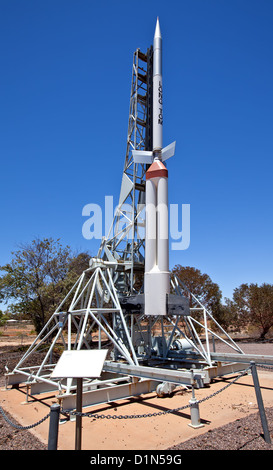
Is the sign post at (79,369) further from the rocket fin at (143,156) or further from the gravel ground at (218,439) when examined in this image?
the rocket fin at (143,156)

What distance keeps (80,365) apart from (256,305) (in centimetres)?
2616

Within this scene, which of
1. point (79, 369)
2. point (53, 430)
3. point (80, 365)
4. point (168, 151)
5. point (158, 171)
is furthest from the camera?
point (168, 151)

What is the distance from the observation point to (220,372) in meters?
12.0

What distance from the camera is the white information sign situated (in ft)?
→ 15.8

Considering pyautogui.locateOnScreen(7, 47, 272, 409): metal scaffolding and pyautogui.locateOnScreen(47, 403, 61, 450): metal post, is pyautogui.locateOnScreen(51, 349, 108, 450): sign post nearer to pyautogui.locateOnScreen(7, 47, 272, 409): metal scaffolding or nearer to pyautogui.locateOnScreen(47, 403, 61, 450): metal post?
pyautogui.locateOnScreen(47, 403, 61, 450): metal post

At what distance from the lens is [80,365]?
5117mm

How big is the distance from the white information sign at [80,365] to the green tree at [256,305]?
2566 cm

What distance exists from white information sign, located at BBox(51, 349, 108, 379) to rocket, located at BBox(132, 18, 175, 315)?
20.7ft

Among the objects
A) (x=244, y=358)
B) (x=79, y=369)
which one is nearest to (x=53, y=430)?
(x=79, y=369)

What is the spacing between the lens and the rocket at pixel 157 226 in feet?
38.4

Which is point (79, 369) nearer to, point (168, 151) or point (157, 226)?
point (157, 226)

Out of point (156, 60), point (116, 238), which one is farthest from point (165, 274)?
point (156, 60)

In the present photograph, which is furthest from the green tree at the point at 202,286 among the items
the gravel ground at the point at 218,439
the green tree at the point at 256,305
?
the gravel ground at the point at 218,439

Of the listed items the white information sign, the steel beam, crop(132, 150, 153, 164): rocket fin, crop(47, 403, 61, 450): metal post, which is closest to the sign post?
the white information sign
